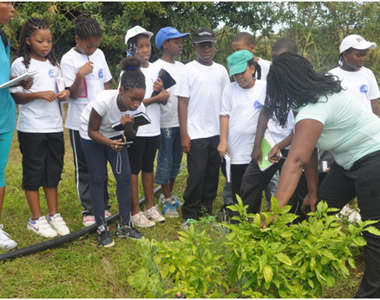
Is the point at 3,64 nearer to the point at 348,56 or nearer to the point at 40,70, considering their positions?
the point at 40,70

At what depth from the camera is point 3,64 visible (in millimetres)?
4094

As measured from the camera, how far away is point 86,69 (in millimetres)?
4492

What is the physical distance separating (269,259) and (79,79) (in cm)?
286

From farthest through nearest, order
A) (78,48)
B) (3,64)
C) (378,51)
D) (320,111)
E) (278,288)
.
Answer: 1. (378,51)
2. (78,48)
3. (3,64)
4. (320,111)
5. (278,288)

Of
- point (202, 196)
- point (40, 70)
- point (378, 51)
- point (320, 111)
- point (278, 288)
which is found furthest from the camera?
point (378, 51)

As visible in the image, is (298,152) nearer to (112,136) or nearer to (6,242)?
(112,136)

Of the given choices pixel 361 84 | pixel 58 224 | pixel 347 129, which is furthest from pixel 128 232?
pixel 361 84

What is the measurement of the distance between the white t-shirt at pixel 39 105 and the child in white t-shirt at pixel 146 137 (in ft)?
2.81

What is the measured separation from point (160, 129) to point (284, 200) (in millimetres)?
2580

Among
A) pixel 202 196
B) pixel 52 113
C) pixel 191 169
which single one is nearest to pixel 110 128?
pixel 52 113

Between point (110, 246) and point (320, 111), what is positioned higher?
point (320, 111)

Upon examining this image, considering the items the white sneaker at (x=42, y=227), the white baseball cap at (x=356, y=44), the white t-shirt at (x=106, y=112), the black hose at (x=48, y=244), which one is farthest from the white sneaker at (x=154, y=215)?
the white baseball cap at (x=356, y=44)

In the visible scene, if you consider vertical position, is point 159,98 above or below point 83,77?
below

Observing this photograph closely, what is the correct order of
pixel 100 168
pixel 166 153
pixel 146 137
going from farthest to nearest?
pixel 166 153 < pixel 146 137 < pixel 100 168
